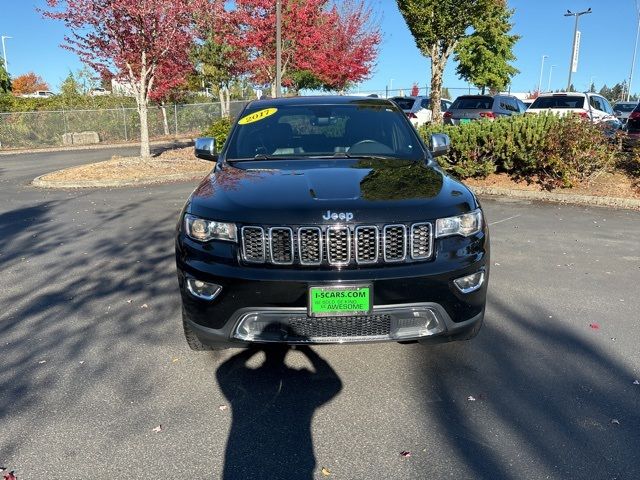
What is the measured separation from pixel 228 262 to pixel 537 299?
297cm

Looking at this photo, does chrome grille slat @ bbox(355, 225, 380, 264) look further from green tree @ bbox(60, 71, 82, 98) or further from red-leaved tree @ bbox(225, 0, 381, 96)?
green tree @ bbox(60, 71, 82, 98)

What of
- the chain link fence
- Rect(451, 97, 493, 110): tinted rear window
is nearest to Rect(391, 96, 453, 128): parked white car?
Rect(451, 97, 493, 110): tinted rear window

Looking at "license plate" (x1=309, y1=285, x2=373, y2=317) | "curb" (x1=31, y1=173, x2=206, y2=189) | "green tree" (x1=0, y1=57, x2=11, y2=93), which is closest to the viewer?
"license plate" (x1=309, y1=285, x2=373, y2=317)

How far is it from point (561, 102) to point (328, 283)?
1527cm

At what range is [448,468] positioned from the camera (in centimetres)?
248

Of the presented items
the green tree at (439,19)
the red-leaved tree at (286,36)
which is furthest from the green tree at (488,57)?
the green tree at (439,19)

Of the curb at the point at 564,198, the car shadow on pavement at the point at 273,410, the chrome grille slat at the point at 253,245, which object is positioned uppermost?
the chrome grille slat at the point at 253,245

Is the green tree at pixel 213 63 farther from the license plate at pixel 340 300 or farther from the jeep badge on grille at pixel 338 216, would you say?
the license plate at pixel 340 300

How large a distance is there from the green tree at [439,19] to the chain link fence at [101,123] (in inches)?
535

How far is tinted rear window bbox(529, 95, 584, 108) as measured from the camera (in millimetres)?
15328

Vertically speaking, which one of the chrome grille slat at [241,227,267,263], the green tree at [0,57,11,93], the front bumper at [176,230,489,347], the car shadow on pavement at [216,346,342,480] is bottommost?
the car shadow on pavement at [216,346,342,480]

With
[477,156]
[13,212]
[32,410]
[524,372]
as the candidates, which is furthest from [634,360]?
[13,212]

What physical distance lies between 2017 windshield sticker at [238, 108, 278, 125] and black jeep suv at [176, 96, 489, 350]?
1.51 m

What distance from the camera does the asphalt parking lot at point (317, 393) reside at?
2539mm
